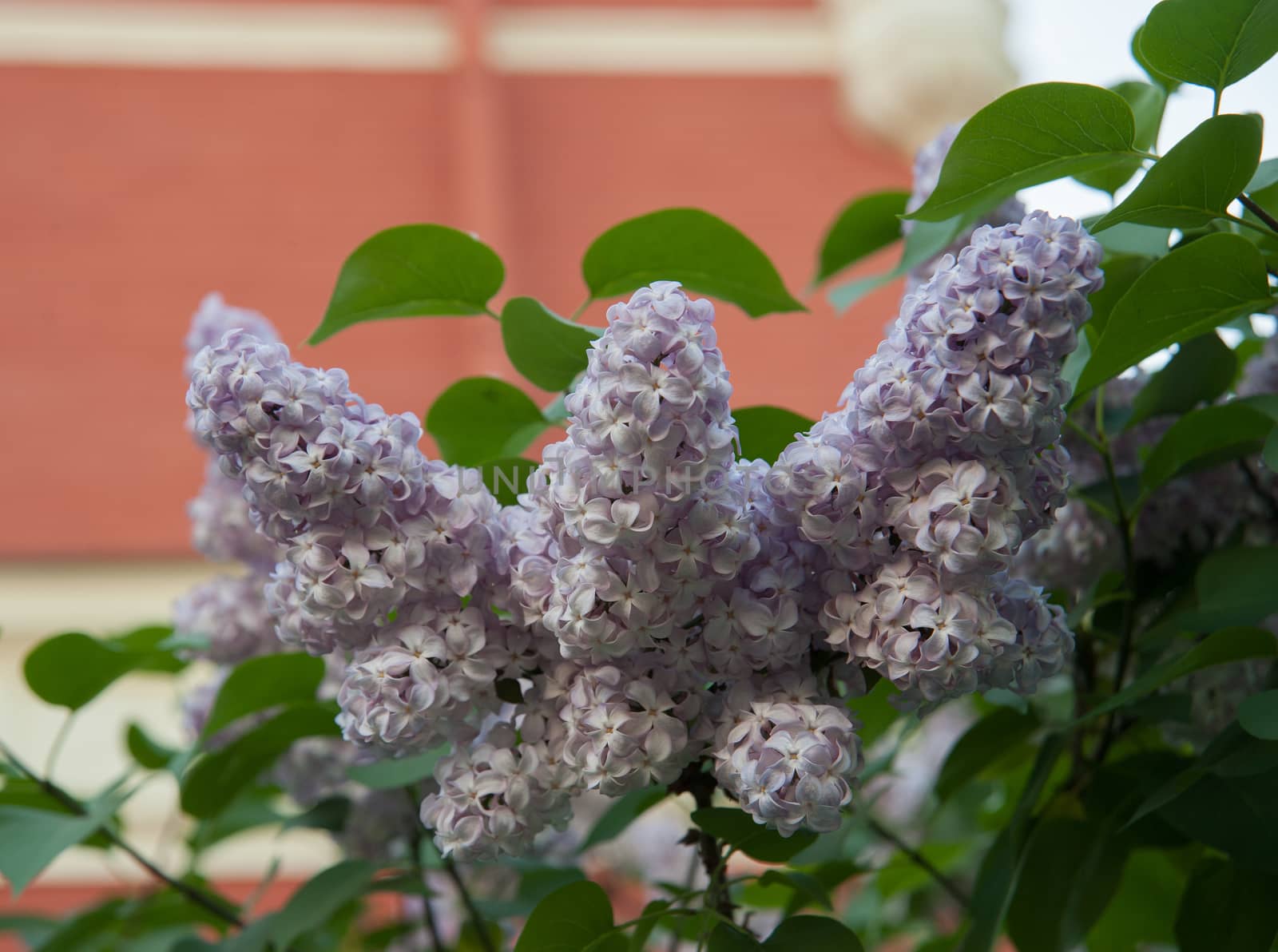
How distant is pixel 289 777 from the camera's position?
50 cm

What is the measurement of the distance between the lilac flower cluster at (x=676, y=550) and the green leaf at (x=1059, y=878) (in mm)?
133

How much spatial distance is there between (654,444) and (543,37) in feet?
9.60

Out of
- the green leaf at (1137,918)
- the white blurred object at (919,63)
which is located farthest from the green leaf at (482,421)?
the white blurred object at (919,63)

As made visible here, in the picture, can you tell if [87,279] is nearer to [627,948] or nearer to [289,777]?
[289,777]

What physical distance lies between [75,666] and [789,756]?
1.00ft

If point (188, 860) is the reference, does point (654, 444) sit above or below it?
above

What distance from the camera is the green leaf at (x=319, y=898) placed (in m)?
0.41

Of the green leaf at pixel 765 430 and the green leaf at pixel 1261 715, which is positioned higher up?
the green leaf at pixel 765 430

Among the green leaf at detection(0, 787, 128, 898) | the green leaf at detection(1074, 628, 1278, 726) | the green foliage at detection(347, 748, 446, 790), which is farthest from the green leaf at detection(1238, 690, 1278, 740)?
the green leaf at detection(0, 787, 128, 898)

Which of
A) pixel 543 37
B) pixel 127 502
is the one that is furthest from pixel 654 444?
pixel 543 37

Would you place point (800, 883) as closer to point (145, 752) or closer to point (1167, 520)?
point (1167, 520)

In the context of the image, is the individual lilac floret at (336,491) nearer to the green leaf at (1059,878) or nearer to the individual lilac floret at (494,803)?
the individual lilac floret at (494,803)

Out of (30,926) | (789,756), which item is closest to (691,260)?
(789,756)

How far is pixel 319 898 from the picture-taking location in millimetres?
425
